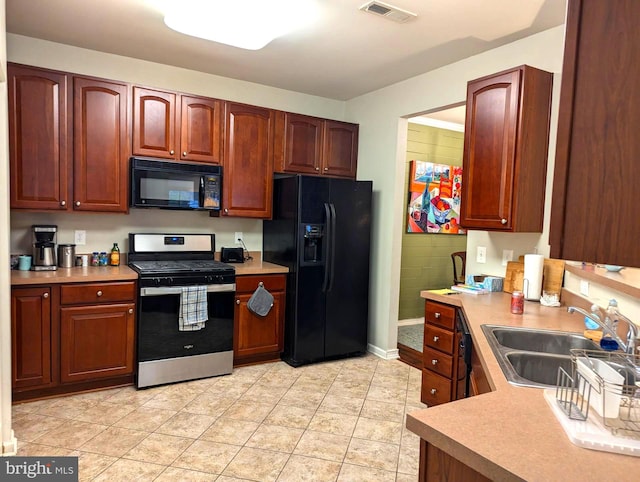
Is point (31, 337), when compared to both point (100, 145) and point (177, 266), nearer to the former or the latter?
point (177, 266)

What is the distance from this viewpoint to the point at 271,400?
3.18 meters

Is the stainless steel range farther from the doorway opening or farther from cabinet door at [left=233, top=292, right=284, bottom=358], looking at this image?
the doorway opening

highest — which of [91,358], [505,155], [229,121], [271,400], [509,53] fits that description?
[509,53]

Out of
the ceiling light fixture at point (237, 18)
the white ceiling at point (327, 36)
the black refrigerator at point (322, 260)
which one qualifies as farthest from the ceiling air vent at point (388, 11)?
the black refrigerator at point (322, 260)

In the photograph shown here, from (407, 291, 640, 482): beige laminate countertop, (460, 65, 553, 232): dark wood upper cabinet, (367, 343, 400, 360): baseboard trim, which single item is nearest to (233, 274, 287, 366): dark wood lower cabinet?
(367, 343, 400, 360): baseboard trim

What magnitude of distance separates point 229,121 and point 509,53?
2.24 meters

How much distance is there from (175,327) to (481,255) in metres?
2.38

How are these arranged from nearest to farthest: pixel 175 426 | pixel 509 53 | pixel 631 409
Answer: pixel 631 409 → pixel 175 426 → pixel 509 53

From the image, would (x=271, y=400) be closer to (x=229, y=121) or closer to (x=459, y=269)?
(x=229, y=121)

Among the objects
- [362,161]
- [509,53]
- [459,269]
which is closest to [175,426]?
[362,161]

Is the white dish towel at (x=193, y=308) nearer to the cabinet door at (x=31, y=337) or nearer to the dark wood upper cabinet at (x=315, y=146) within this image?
the cabinet door at (x=31, y=337)

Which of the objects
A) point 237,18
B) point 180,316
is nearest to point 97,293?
point 180,316

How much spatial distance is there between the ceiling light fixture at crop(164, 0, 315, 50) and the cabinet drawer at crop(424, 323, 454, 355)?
2157mm

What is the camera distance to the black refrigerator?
3.83 metres
